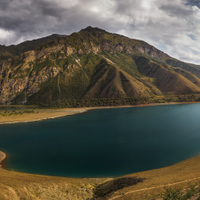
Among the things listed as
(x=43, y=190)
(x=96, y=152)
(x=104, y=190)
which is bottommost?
(x=96, y=152)

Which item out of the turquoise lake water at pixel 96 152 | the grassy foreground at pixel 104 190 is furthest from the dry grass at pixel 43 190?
the turquoise lake water at pixel 96 152

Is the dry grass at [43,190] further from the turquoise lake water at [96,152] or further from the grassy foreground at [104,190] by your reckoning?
the turquoise lake water at [96,152]

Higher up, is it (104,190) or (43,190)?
(43,190)

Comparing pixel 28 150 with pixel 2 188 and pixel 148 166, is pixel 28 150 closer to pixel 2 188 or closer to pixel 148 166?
pixel 2 188

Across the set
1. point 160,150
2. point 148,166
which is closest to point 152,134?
point 160,150

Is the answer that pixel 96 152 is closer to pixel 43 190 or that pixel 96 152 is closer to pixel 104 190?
pixel 104 190

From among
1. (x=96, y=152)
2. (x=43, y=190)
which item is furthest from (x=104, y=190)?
(x=96, y=152)

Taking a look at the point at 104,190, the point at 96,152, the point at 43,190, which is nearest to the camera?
→ the point at 43,190

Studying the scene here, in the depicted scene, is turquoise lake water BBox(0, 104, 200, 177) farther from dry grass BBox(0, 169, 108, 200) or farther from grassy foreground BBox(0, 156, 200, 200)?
grassy foreground BBox(0, 156, 200, 200)

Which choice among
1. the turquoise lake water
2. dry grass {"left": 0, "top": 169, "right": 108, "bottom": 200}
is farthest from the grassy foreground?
the turquoise lake water

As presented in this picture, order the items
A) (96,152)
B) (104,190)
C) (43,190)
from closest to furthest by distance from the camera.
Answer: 1. (43,190)
2. (104,190)
3. (96,152)

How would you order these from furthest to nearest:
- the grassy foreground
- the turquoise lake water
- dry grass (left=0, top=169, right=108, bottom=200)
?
the turquoise lake water → dry grass (left=0, top=169, right=108, bottom=200) → the grassy foreground
